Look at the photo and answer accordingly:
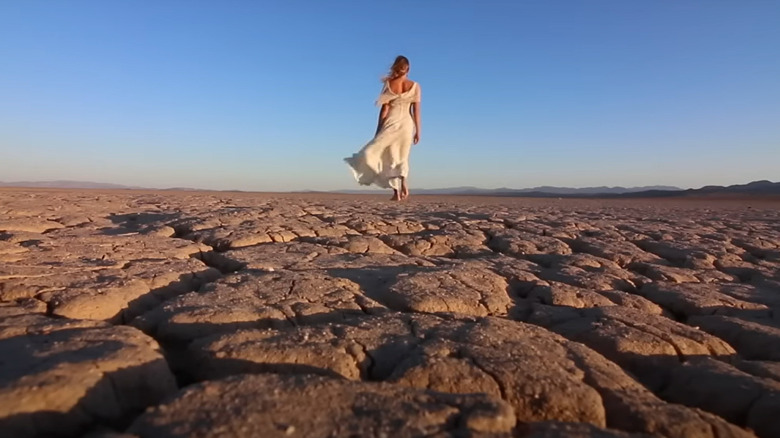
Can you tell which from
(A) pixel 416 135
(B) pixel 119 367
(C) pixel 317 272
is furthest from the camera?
(A) pixel 416 135

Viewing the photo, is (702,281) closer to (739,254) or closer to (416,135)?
(739,254)

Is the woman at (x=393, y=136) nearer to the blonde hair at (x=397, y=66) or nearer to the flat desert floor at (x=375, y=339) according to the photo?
the blonde hair at (x=397, y=66)

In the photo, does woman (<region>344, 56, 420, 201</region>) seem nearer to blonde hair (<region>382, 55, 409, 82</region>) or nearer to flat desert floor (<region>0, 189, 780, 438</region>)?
blonde hair (<region>382, 55, 409, 82</region>)

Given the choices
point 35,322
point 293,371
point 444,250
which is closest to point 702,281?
point 444,250

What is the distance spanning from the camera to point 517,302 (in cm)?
221

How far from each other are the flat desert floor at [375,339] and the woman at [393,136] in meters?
3.12

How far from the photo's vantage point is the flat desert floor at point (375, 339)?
111 cm

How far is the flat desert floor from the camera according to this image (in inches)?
43.7

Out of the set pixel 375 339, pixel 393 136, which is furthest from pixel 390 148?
pixel 375 339

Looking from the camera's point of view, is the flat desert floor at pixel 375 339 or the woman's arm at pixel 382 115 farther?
the woman's arm at pixel 382 115

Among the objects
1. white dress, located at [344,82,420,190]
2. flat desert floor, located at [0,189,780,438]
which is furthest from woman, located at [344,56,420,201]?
flat desert floor, located at [0,189,780,438]

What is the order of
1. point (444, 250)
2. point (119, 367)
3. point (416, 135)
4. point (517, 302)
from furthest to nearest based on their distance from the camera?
point (416, 135), point (444, 250), point (517, 302), point (119, 367)

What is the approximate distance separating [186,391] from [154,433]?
15cm

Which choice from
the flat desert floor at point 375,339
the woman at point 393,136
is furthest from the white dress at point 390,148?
the flat desert floor at point 375,339
